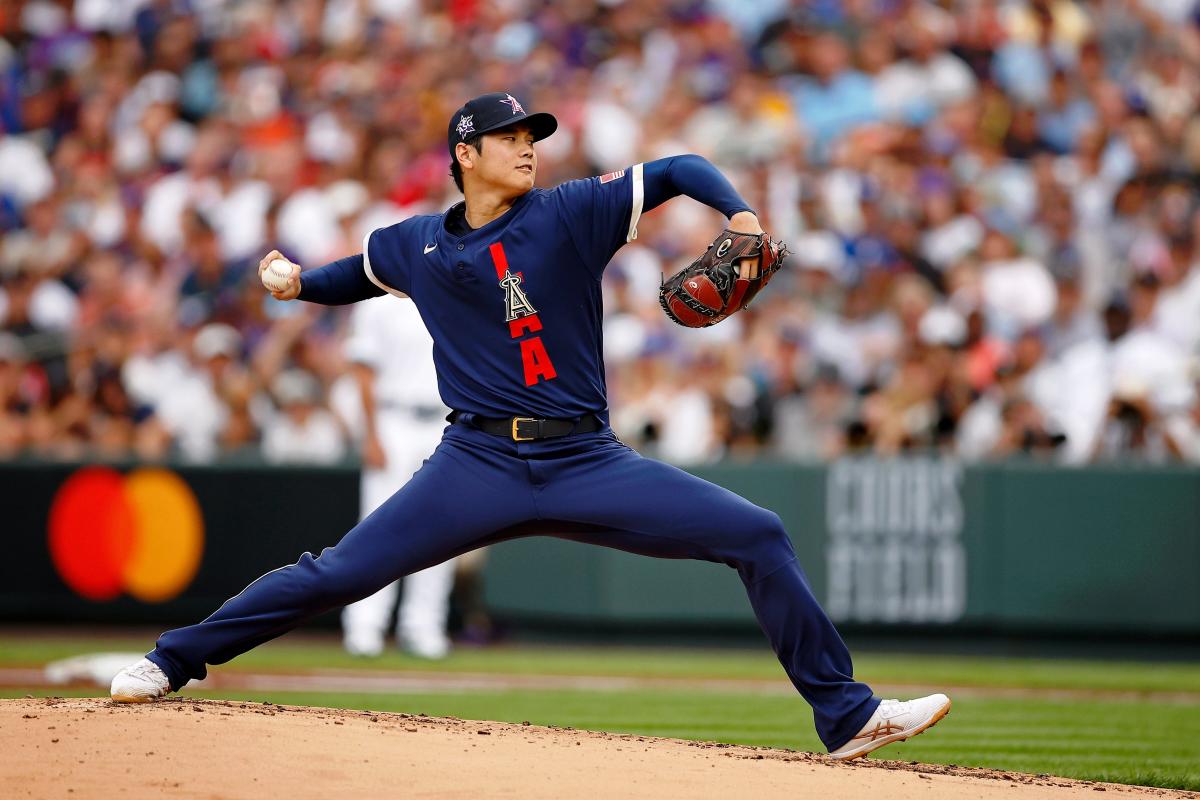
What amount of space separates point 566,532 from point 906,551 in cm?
631

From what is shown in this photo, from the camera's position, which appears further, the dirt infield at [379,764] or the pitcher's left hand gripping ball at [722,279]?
the pitcher's left hand gripping ball at [722,279]

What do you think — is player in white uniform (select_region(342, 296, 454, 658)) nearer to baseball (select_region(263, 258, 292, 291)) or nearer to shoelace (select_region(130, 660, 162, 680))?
baseball (select_region(263, 258, 292, 291))

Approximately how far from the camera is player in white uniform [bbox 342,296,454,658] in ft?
33.9

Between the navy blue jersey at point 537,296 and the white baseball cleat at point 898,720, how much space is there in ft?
4.51

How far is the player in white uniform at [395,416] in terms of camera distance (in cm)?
1033

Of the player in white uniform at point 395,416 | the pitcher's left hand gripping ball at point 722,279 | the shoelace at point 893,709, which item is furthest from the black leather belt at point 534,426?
the player in white uniform at point 395,416

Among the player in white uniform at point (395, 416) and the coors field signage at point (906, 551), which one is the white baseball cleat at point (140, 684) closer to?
the player in white uniform at point (395, 416)

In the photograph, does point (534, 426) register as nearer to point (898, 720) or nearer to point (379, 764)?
point (379, 764)

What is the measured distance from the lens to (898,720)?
5461 millimetres

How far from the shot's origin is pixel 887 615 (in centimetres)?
1144

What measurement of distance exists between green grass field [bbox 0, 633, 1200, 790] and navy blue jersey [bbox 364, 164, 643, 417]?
7.42ft

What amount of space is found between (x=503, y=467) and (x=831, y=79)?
33.9 feet

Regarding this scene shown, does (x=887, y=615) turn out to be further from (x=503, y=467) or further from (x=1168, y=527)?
(x=503, y=467)

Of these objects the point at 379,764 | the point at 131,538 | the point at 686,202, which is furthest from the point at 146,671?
the point at 686,202
